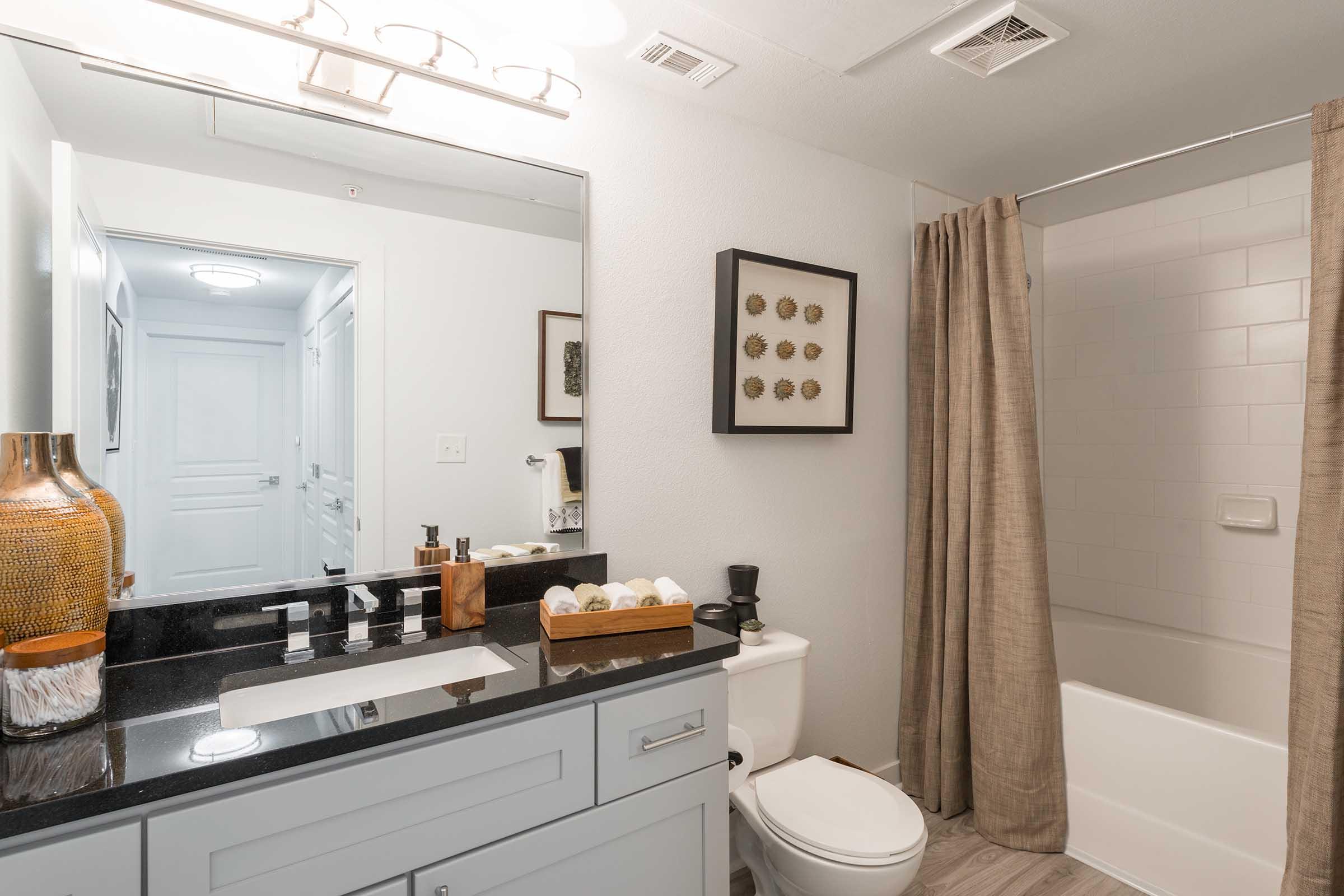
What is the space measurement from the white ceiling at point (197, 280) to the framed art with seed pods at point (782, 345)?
113cm

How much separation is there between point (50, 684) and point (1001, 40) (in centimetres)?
230

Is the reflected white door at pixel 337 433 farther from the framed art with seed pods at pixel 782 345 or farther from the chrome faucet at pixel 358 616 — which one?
the framed art with seed pods at pixel 782 345

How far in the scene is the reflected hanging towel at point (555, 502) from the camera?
183cm

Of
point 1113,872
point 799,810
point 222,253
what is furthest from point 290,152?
point 1113,872

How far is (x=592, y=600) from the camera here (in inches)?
62.9

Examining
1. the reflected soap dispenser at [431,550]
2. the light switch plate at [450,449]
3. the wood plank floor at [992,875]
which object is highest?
the light switch plate at [450,449]

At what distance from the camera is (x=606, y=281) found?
1936 millimetres

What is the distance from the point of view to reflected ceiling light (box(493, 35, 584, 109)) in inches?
59.9

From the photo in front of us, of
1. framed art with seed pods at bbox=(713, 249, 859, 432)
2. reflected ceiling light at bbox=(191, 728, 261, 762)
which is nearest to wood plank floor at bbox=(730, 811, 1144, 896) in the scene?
framed art with seed pods at bbox=(713, 249, 859, 432)

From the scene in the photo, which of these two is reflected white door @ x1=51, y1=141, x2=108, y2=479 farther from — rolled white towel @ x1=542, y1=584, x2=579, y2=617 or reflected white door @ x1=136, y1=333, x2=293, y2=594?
rolled white towel @ x1=542, y1=584, x2=579, y2=617

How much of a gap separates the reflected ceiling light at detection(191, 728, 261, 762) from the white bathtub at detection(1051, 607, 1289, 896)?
2350 millimetres

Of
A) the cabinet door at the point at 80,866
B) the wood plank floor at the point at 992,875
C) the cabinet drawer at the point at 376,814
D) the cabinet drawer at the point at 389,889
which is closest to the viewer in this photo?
the cabinet door at the point at 80,866

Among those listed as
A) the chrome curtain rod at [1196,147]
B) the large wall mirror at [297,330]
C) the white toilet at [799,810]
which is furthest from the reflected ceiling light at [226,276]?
the chrome curtain rod at [1196,147]

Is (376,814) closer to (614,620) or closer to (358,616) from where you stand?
(358,616)
